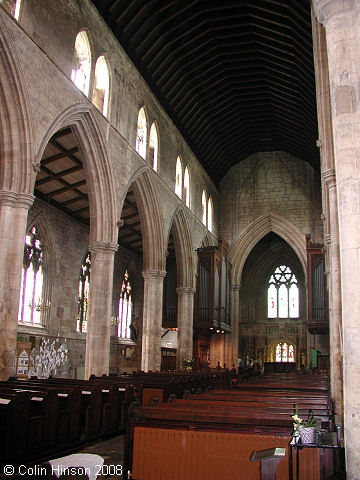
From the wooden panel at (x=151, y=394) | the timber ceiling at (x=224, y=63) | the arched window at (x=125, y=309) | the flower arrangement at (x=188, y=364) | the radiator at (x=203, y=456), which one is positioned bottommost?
the radiator at (x=203, y=456)

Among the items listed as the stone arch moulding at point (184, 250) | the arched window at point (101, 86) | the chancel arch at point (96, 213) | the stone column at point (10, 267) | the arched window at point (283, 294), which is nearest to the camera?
the stone column at point (10, 267)

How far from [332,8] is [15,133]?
6.84 metres

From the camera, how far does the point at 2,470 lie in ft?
19.1

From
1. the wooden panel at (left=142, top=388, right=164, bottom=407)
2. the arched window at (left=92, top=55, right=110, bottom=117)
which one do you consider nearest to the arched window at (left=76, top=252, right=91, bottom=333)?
the arched window at (left=92, top=55, right=110, bottom=117)

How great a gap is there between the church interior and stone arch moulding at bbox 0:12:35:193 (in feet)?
0.10

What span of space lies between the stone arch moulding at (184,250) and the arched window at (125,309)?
3510mm

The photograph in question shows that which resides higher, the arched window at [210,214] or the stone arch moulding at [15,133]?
the arched window at [210,214]

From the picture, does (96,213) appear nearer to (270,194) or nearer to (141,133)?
(141,133)

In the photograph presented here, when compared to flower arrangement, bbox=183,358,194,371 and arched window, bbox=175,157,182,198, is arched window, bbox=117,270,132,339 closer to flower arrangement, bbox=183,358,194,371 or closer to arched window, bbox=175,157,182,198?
flower arrangement, bbox=183,358,194,371

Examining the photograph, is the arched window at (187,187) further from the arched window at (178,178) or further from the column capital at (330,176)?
the column capital at (330,176)

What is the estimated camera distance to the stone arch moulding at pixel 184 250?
68.4 ft

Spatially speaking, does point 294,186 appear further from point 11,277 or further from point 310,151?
point 11,277

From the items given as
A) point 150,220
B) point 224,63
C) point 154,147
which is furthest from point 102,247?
point 224,63

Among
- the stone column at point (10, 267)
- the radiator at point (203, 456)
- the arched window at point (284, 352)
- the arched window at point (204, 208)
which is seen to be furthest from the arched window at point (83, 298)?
the radiator at point (203, 456)
